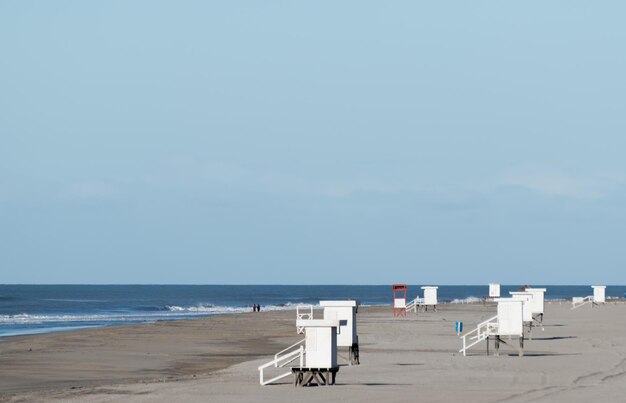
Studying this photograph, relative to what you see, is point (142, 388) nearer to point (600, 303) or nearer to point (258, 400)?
point (258, 400)

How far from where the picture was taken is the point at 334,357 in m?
29.4

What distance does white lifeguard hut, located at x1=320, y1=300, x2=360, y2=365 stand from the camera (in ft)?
119

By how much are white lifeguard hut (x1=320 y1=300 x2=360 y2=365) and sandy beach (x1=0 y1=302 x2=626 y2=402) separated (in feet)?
1.75

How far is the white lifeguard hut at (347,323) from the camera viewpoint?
36.2 meters

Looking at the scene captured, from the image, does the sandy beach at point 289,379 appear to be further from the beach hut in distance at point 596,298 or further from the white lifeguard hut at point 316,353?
the beach hut in distance at point 596,298

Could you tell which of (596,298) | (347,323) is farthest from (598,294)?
(347,323)

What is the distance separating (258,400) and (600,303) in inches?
3382

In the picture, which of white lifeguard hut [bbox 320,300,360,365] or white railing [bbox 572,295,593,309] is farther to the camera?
white railing [bbox 572,295,593,309]

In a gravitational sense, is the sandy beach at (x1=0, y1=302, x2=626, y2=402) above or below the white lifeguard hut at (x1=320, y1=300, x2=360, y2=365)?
below

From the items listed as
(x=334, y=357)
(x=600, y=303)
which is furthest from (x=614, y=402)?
(x=600, y=303)

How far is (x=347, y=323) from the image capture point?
35.8 meters

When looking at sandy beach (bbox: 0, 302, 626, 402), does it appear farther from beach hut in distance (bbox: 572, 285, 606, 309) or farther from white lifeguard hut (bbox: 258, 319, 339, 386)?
beach hut in distance (bbox: 572, 285, 606, 309)

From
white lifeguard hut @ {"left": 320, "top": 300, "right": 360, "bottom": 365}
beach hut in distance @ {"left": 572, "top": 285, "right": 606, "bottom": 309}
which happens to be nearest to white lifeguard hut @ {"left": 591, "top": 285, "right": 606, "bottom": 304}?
beach hut in distance @ {"left": 572, "top": 285, "right": 606, "bottom": 309}

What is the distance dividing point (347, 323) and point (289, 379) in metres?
5.09
